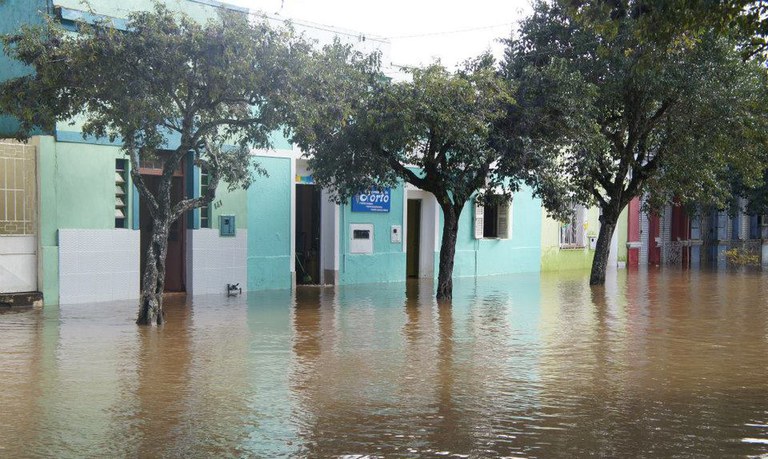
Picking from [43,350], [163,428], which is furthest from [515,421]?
[43,350]

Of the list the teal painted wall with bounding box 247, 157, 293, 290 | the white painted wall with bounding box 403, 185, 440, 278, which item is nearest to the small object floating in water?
the teal painted wall with bounding box 247, 157, 293, 290

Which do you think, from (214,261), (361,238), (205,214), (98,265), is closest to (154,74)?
(98,265)

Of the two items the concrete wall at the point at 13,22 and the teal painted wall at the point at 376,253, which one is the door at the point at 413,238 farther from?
the concrete wall at the point at 13,22

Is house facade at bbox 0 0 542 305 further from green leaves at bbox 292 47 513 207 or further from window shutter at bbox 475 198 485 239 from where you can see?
green leaves at bbox 292 47 513 207

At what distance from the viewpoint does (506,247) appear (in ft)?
95.3

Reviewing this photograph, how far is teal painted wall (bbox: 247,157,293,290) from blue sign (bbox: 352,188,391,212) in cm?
242

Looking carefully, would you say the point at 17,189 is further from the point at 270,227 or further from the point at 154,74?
the point at 270,227

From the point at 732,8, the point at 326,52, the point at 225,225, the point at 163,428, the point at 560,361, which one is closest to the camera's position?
the point at 163,428

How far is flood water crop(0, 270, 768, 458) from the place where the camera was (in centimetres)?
714

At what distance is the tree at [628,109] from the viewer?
59.5 ft

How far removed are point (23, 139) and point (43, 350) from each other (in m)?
4.11

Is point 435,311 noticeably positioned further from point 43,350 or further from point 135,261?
point 43,350

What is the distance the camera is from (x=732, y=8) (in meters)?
8.88

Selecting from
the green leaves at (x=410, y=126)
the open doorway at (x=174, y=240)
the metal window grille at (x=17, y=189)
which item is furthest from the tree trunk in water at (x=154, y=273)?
the open doorway at (x=174, y=240)
